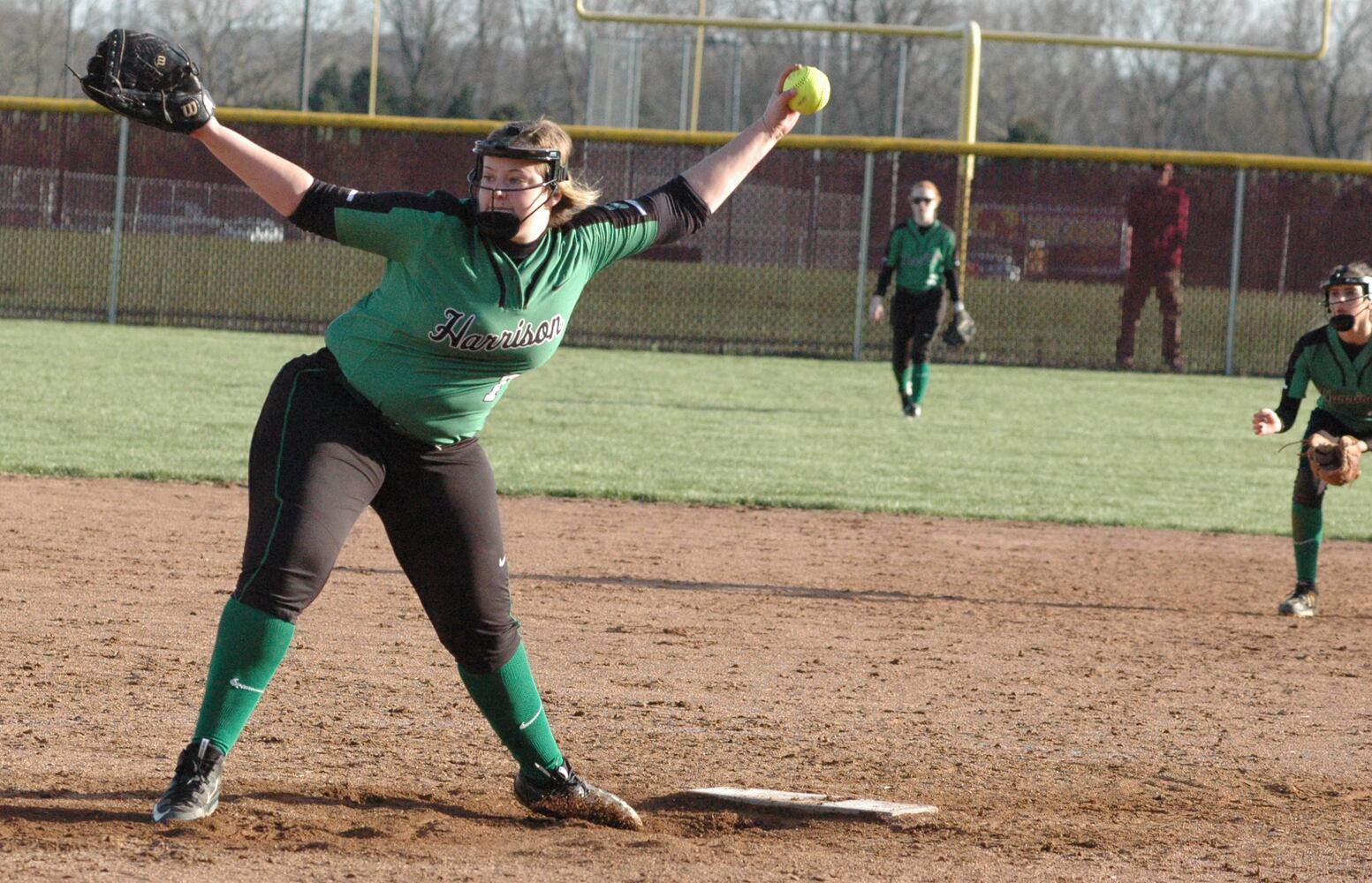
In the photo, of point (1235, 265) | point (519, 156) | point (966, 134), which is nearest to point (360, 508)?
point (519, 156)

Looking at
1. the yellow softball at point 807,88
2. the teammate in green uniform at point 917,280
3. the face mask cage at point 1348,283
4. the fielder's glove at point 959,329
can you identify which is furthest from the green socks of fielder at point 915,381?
the yellow softball at point 807,88

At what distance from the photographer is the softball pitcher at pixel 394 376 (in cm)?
369

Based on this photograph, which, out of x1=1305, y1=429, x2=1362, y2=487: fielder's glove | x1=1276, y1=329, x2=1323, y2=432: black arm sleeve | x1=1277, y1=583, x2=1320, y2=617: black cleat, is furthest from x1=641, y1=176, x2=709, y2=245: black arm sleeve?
x1=1277, y1=583, x2=1320, y2=617: black cleat

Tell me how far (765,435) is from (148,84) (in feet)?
30.5

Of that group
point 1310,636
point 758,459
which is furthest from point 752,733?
point 758,459

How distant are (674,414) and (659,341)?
689 centimetres

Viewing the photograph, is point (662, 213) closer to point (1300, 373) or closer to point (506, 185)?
point (506, 185)

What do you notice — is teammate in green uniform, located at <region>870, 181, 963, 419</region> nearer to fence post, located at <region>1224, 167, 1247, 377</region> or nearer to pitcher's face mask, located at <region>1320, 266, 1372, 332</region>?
fence post, located at <region>1224, 167, 1247, 377</region>

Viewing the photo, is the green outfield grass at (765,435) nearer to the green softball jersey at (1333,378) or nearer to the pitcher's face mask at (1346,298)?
the green softball jersey at (1333,378)

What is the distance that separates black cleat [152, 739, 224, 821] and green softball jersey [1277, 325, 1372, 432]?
4967 millimetres

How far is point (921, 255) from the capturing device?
564 inches

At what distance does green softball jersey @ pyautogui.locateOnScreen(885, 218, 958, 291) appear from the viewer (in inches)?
563

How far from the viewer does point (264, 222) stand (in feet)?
67.5

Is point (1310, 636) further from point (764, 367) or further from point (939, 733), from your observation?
point (764, 367)
